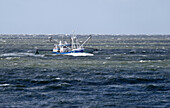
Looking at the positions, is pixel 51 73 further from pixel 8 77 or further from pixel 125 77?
pixel 125 77

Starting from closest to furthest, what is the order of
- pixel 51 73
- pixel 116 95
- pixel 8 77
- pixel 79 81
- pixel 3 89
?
pixel 116 95 < pixel 3 89 < pixel 79 81 < pixel 8 77 < pixel 51 73

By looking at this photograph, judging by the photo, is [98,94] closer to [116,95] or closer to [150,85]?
[116,95]

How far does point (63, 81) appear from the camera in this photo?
175 feet

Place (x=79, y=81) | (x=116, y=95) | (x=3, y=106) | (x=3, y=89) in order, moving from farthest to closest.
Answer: (x=79, y=81) < (x=3, y=89) < (x=116, y=95) < (x=3, y=106)

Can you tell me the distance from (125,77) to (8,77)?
14.7 meters

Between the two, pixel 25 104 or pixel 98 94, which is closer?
pixel 25 104

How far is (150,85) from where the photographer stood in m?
48.8

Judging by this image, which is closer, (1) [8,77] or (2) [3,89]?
(2) [3,89]

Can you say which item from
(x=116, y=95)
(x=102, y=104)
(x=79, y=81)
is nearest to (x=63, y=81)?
(x=79, y=81)

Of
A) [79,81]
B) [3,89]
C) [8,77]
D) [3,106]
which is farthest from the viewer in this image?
[8,77]

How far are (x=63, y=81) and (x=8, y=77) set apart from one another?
8.33 meters

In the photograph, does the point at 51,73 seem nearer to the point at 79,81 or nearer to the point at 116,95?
the point at 79,81

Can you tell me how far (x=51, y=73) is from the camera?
63.0m

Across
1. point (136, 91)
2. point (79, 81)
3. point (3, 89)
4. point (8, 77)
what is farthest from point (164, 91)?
point (8, 77)
